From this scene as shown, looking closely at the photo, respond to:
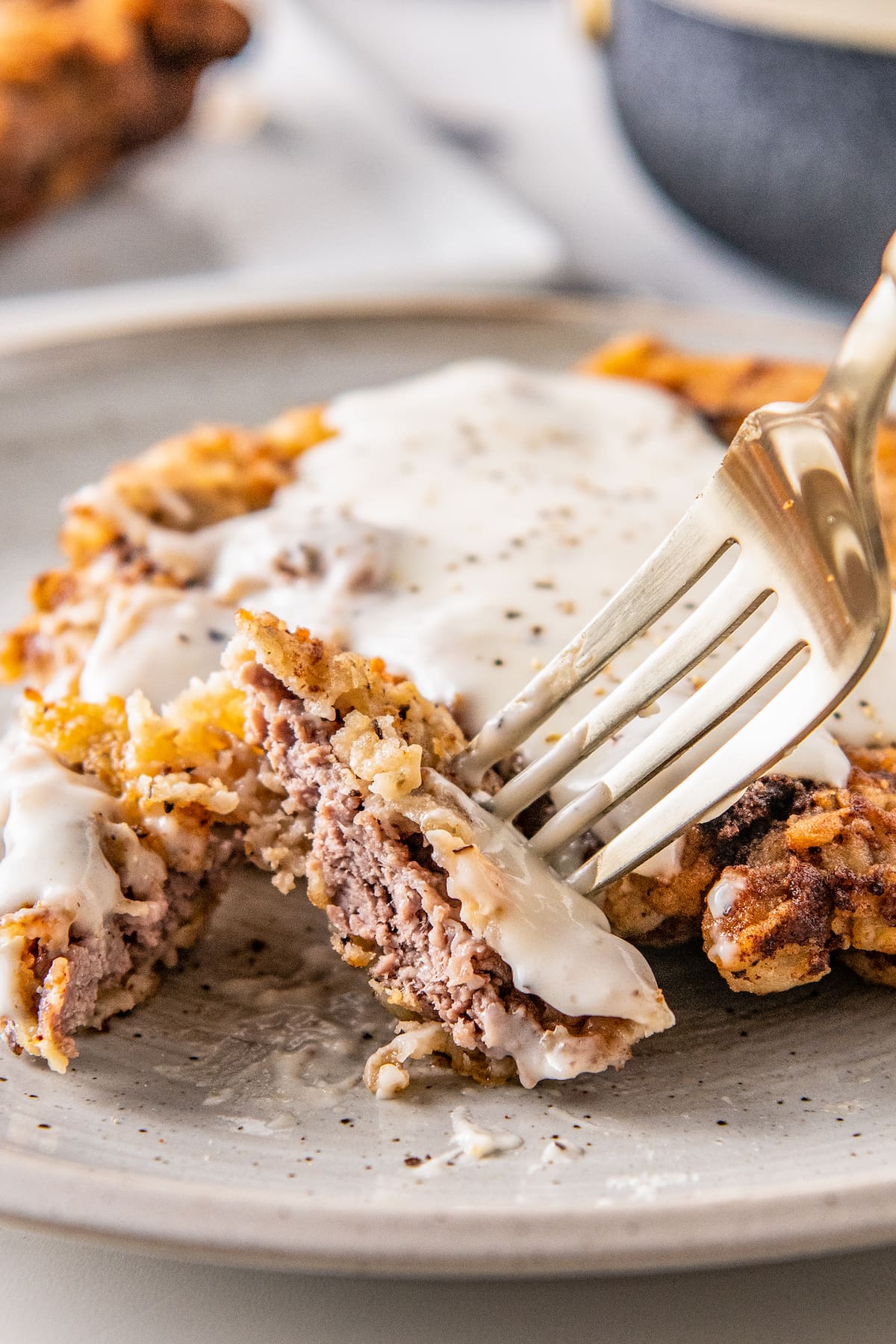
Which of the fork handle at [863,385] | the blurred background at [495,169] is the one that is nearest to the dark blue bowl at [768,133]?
the blurred background at [495,169]

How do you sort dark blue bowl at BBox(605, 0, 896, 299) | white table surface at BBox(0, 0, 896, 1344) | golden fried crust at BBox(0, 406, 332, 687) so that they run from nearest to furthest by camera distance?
white table surface at BBox(0, 0, 896, 1344) < golden fried crust at BBox(0, 406, 332, 687) < dark blue bowl at BBox(605, 0, 896, 299)

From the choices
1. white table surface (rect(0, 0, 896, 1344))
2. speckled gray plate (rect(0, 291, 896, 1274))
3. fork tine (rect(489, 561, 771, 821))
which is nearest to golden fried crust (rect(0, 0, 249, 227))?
speckled gray plate (rect(0, 291, 896, 1274))

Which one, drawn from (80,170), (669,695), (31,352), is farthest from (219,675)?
(80,170)

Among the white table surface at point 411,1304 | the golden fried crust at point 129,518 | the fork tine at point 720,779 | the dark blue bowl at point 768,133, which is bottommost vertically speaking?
the white table surface at point 411,1304

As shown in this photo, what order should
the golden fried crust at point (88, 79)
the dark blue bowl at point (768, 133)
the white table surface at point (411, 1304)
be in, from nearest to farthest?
the white table surface at point (411, 1304) → the dark blue bowl at point (768, 133) → the golden fried crust at point (88, 79)

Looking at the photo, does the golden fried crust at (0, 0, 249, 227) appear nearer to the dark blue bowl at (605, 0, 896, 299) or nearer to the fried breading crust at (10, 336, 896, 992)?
the dark blue bowl at (605, 0, 896, 299)

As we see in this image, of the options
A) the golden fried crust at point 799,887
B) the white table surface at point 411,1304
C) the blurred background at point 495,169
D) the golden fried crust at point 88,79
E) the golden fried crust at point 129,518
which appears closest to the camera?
the white table surface at point 411,1304

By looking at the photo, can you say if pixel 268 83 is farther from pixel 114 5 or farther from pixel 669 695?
pixel 669 695

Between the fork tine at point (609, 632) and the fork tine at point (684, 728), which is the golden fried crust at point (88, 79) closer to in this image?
the fork tine at point (609, 632)
